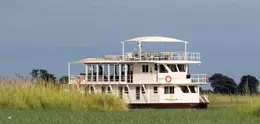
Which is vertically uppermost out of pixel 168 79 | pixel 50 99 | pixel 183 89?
pixel 168 79

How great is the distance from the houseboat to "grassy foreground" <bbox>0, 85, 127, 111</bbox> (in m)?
16.9

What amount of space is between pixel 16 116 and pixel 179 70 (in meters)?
27.7

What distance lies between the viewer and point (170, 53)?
4959 cm

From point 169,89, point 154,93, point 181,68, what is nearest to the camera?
point 169,89

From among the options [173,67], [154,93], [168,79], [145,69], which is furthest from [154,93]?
[173,67]

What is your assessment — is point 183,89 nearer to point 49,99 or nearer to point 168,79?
point 168,79

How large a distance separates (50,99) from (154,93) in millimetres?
20535

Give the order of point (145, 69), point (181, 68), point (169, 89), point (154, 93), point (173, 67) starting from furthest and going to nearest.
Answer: point (145, 69)
point (181, 68)
point (173, 67)
point (154, 93)
point (169, 89)

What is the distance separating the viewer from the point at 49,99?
28.9 m

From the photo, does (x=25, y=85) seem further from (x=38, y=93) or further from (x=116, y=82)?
(x=116, y=82)

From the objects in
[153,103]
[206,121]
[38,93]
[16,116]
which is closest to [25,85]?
[38,93]

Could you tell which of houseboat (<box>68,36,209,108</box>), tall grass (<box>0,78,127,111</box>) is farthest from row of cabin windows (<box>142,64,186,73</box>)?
tall grass (<box>0,78,127,111</box>)

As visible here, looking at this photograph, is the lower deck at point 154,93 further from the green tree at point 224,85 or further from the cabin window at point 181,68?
the green tree at point 224,85

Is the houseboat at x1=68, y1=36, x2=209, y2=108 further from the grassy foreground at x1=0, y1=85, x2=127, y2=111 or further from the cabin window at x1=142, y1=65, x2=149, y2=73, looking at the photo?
the grassy foreground at x1=0, y1=85, x2=127, y2=111
